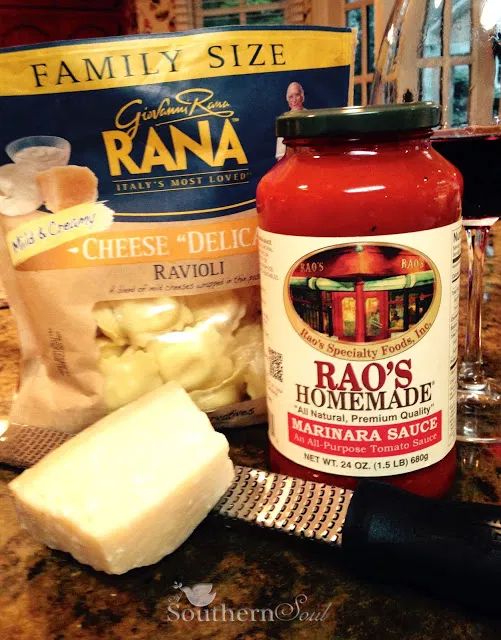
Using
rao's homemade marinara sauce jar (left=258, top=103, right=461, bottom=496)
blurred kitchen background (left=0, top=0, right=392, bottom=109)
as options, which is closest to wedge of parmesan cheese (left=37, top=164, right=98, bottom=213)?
rao's homemade marinara sauce jar (left=258, top=103, right=461, bottom=496)

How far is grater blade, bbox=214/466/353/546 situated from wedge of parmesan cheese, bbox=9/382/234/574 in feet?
0.08

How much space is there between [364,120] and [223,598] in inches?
14.2

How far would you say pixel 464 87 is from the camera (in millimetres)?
668

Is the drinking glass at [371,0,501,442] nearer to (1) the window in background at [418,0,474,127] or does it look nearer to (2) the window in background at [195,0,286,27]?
(1) the window in background at [418,0,474,127]

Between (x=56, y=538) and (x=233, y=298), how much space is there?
301 mm

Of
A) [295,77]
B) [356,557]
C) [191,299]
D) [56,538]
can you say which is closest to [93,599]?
[56,538]

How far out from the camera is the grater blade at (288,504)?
0.49m

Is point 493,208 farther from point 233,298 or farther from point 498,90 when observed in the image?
point 233,298

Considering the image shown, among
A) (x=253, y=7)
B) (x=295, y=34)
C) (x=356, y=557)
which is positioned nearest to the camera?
(x=356, y=557)

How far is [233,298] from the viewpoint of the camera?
690 millimetres

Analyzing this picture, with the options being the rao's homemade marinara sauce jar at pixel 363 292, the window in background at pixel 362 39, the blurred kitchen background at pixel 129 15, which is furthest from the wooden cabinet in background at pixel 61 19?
the rao's homemade marinara sauce jar at pixel 363 292

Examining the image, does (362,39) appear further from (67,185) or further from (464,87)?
(67,185)

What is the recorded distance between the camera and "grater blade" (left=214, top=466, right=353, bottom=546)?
19.4 inches

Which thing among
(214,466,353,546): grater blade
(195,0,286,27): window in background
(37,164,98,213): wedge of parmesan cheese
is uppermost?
(195,0,286,27): window in background
